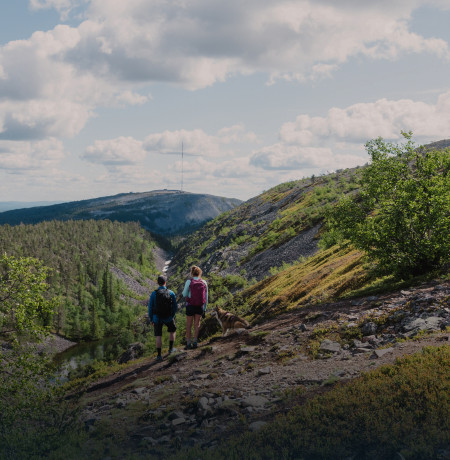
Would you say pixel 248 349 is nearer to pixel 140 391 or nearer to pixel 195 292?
pixel 195 292

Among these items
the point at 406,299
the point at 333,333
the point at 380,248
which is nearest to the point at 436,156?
the point at 380,248

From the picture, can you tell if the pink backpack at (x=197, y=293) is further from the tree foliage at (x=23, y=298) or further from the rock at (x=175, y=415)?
the rock at (x=175, y=415)

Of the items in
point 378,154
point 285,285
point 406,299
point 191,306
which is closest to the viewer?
point 406,299

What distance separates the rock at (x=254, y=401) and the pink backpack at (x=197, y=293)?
6.15 metres

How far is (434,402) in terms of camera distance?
7.71m

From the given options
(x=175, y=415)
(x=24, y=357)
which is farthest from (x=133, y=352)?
(x=175, y=415)

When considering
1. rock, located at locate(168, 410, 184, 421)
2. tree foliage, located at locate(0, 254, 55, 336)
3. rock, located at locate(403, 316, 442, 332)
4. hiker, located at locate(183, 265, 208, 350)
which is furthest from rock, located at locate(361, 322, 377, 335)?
tree foliage, located at locate(0, 254, 55, 336)

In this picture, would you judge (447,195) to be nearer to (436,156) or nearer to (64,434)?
(436,156)

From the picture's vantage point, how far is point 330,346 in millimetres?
12281

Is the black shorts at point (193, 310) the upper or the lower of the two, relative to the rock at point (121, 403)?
upper

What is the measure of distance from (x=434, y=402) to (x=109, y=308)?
156473 millimetres

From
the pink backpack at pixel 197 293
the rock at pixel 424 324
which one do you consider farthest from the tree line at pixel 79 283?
the rock at pixel 424 324

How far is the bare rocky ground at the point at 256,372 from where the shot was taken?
905cm

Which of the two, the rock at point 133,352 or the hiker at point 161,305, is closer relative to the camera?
the hiker at point 161,305
